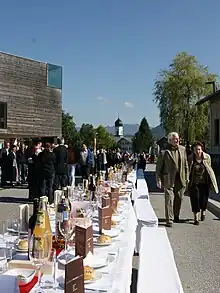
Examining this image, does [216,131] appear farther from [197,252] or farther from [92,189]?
[92,189]

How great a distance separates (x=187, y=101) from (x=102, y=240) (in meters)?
34.2

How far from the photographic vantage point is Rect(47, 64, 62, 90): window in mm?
43062

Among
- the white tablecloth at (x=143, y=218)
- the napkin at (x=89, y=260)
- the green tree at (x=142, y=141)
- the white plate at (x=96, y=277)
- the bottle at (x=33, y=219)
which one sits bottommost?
the white tablecloth at (x=143, y=218)

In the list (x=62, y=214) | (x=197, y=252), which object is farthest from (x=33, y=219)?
(x=197, y=252)

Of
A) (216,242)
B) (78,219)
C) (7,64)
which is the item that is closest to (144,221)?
(216,242)

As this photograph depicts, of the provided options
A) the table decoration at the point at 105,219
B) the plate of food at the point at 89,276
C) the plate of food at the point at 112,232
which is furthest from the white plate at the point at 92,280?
the table decoration at the point at 105,219

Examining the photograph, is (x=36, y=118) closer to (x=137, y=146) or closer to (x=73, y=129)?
(x=73, y=129)

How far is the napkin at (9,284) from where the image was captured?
2094 millimetres

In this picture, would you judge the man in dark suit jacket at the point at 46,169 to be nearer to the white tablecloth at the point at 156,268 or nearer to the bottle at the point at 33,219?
the white tablecloth at the point at 156,268

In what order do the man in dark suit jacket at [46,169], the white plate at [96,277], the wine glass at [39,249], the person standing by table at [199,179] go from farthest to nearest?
the man in dark suit jacket at [46,169]
the person standing by table at [199,179]
the wine glass at [39,249]
the white plate at [96,277]

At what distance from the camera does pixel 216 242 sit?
8008mm

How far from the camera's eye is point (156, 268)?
12.9 feet

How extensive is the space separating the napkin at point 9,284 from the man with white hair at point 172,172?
7.32 m

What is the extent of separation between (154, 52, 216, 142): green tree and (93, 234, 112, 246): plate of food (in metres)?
33.6
